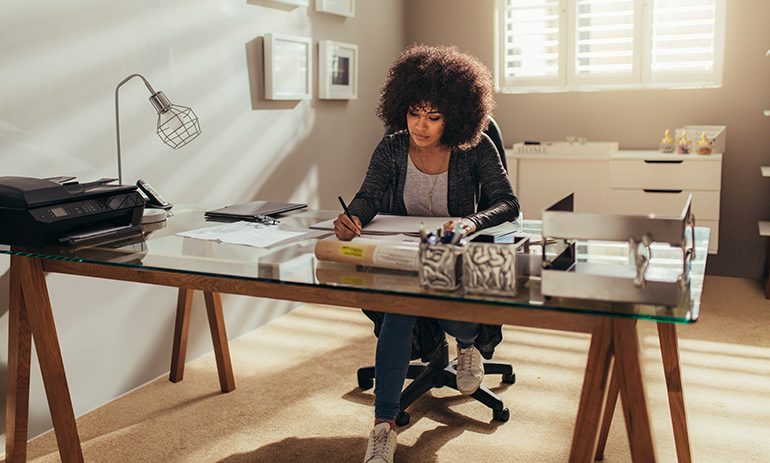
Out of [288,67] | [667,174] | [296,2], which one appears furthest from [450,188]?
[667,174]

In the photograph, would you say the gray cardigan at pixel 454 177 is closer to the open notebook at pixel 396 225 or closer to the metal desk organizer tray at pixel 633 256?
the open notebook at pixel 396 225

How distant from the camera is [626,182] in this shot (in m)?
3.88

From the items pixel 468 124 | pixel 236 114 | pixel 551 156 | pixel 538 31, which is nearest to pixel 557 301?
pixel 468 124

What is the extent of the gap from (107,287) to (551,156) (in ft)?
8.45

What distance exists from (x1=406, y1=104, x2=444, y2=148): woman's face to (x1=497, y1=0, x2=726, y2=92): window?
2.34m

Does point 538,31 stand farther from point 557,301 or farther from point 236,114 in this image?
point 557,301

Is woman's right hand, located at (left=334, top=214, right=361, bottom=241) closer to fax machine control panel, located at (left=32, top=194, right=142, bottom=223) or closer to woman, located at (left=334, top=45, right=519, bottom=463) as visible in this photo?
woman, located at (left=334, top=45, right=519, bottom=463)

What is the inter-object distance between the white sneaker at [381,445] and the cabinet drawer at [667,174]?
2485mm

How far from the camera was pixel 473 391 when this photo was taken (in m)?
2.30

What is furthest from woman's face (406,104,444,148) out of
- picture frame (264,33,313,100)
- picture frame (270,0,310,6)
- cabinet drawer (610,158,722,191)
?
cabinet drawer (610,158,722,191)

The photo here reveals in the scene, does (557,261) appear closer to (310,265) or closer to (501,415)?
(310,265)

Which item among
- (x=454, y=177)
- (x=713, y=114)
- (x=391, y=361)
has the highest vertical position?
(x=713, y=114)

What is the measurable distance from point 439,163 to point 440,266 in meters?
1.11

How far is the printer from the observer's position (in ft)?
5.52
